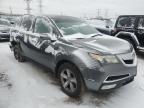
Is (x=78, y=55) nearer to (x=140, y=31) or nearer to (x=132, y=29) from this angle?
(x=140, y=31)

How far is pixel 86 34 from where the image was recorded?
13.9ft

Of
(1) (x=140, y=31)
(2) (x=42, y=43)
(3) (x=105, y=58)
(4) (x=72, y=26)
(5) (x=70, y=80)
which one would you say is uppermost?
(4) (x=72, y=26)

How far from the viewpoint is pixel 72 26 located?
14.3 ft

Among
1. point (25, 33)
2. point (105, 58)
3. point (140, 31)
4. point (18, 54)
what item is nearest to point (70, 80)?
point (105, 58)

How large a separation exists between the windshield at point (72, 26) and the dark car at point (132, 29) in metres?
2.89

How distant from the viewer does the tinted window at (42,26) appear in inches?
167

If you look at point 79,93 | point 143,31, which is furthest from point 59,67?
point 143,31

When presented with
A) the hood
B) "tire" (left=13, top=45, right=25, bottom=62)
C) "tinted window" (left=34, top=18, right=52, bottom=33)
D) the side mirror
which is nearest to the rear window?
the hood

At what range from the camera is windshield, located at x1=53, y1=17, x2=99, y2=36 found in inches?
161

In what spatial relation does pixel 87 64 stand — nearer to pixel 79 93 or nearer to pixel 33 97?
pixel 79 93

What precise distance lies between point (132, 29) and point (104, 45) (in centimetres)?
389

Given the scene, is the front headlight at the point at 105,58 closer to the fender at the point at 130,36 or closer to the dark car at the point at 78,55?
the dark car at the point at 78,55

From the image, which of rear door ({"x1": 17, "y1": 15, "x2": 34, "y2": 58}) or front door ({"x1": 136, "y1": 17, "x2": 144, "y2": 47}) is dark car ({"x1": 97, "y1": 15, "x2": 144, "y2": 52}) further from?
rear door ({"x1": 17, "y1": 15, "x2": 34, "y2": 58})

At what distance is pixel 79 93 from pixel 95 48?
101 cm
